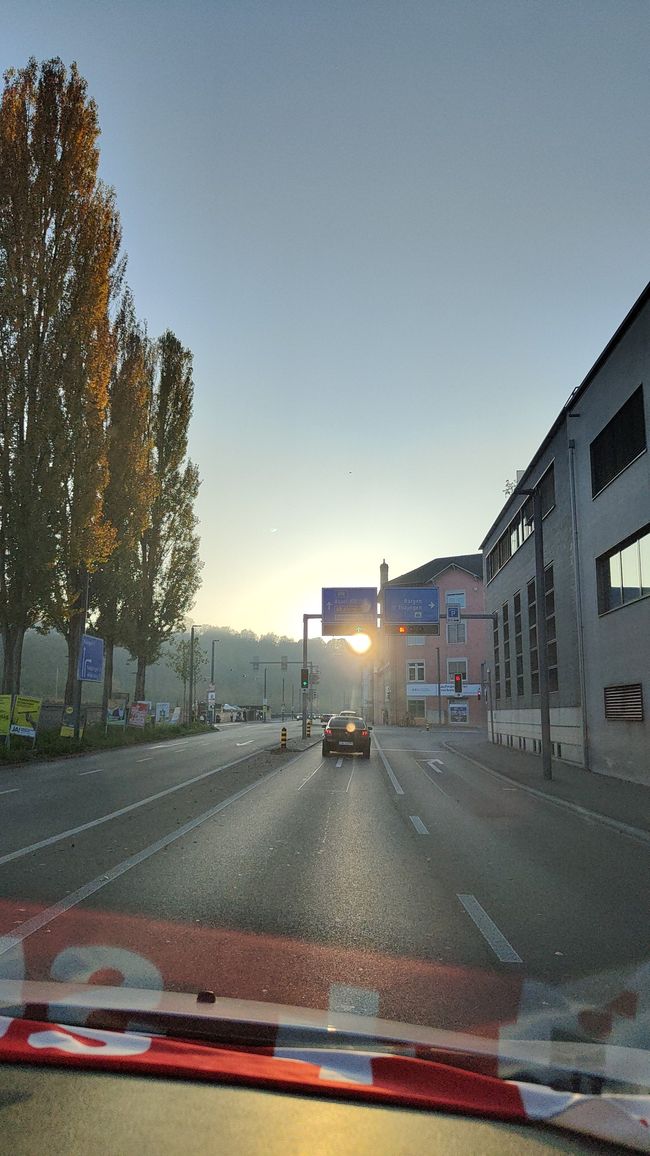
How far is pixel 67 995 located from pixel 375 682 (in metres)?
87.1

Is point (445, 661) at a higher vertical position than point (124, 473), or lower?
lower

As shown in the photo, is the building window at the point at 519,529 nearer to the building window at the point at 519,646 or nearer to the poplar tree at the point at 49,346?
the building window at the point at 519,646

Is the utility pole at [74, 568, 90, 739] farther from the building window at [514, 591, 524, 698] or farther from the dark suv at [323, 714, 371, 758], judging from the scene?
the building window at [514, 591, 524, 698]

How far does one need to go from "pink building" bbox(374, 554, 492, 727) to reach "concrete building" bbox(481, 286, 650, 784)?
39.7 meters

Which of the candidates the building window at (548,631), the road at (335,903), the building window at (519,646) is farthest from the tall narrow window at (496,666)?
the road at (335,903)

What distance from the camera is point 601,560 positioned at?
20.4 metres

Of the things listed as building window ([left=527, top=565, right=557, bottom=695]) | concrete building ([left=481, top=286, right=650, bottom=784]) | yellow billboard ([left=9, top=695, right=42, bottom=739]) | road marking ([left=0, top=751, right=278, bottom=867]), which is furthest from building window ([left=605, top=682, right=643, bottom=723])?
yellow billboard ([left=9, top=695, right=42, bottom=739])

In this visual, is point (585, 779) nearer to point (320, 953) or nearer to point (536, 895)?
point (536, 895)

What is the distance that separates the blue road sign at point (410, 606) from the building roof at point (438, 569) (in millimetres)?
31839

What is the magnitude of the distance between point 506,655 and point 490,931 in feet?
105

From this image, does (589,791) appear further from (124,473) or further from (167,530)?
(167,530)

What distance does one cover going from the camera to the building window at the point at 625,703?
17.3 metres

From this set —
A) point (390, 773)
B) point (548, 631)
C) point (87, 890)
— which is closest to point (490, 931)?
point (87, 890)

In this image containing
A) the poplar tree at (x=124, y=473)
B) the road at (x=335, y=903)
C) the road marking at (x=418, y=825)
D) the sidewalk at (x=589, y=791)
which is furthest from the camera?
the poplar tree at (x=124, y=473)
